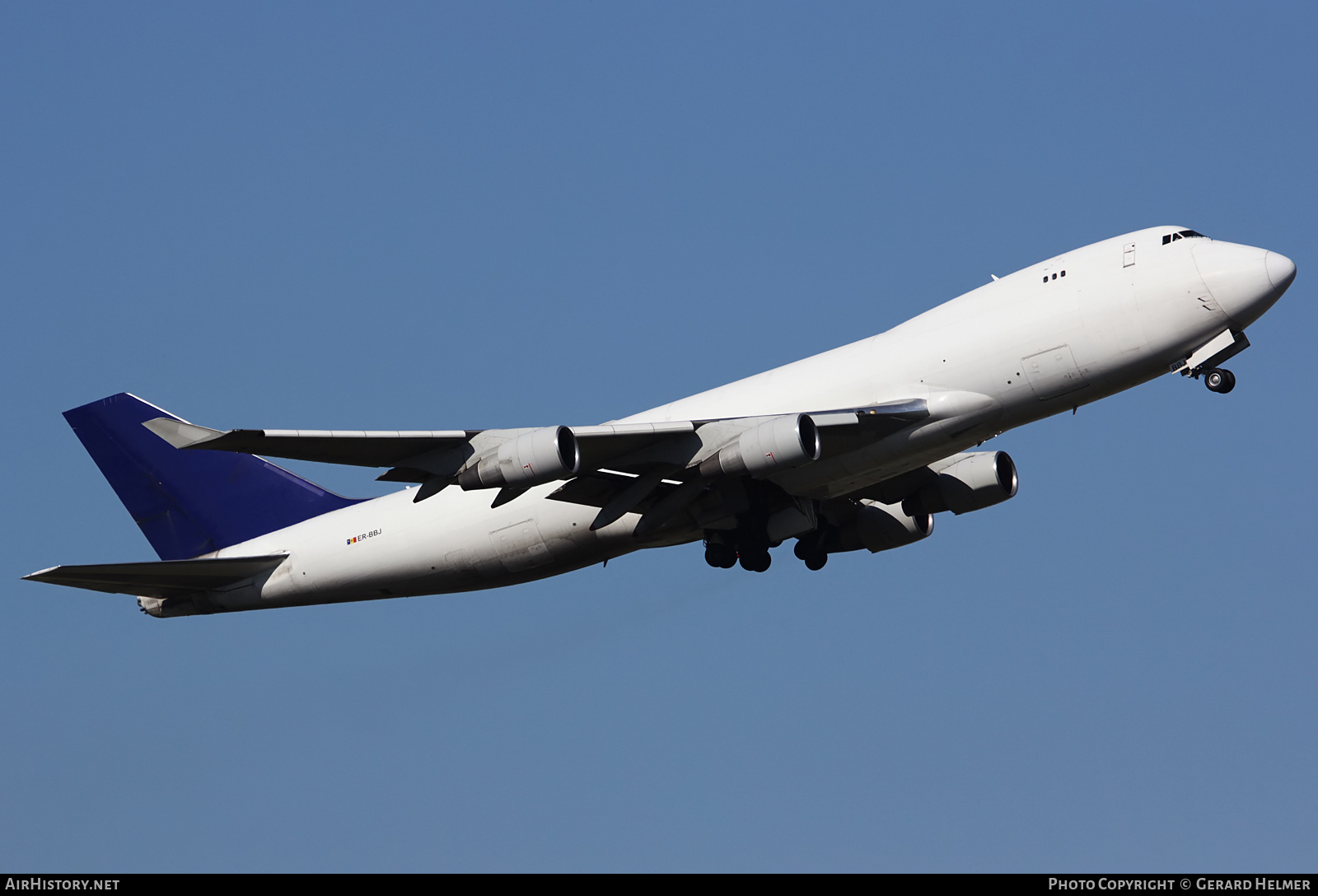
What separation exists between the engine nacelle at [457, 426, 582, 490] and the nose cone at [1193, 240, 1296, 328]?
12.6m

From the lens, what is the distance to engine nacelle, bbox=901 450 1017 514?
111ft

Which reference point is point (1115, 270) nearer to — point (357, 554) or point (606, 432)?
point (606, 432)

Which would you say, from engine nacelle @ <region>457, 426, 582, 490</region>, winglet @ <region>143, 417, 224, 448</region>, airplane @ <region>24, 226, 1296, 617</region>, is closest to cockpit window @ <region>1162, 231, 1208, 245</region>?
airplane @ <region>24, 226, 1296, 617</region>

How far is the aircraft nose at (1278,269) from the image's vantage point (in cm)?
2742

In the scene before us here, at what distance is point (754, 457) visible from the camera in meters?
28.0

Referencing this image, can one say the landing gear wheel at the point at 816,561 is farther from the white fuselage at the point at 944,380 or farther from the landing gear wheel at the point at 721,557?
the white fuselage at the point at 944,380

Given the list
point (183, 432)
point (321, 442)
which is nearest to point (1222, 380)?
point (321, 442)

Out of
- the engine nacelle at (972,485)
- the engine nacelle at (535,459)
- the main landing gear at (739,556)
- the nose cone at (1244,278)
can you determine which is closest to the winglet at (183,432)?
the engine nacelle at (535,459)

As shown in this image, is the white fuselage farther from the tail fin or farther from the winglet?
the winglet

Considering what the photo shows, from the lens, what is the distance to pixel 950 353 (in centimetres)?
2875

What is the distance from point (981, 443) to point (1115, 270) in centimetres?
436

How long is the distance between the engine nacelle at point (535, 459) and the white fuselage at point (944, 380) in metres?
4.40
